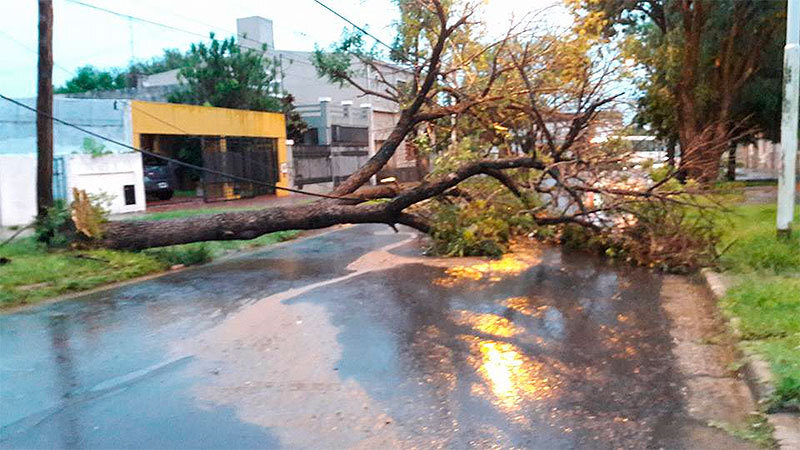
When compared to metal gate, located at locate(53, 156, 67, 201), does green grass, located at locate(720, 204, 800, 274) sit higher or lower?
lower

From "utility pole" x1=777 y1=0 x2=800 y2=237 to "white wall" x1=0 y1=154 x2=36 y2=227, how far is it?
48.1ft

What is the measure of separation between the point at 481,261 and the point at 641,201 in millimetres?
2784

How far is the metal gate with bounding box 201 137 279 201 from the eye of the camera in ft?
80.7

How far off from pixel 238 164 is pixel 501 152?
13.6 metres

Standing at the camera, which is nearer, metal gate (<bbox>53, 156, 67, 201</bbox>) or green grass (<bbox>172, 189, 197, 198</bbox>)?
metal gate (<bbox>53, 156, 67, 201</bbox>)

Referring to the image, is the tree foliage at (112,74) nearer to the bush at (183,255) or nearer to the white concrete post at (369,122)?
the white concrete post at (369,122)

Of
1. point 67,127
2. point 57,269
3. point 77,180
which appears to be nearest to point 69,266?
point 57,269

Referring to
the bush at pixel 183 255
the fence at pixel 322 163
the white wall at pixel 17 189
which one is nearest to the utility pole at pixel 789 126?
the bush at pixel 183 255

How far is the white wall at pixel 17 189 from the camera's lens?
1572cm

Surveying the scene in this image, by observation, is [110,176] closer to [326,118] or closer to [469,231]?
[469,231]

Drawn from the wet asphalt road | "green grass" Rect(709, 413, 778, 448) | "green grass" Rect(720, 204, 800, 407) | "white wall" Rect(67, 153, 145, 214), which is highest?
"white wall" Rect(67, 153, 145, 214)

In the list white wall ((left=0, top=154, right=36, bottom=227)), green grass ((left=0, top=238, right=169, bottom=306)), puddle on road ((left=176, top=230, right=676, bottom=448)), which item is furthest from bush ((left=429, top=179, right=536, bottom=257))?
white wall ((left=0, top=154, right=36, bottom=227))

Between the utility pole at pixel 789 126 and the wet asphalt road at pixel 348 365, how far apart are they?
2.35m

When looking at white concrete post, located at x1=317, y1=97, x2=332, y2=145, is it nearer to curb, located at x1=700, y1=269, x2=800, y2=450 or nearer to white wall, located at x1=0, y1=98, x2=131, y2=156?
white wall, located at x1=0, y1=98, x2=131, y2=156
